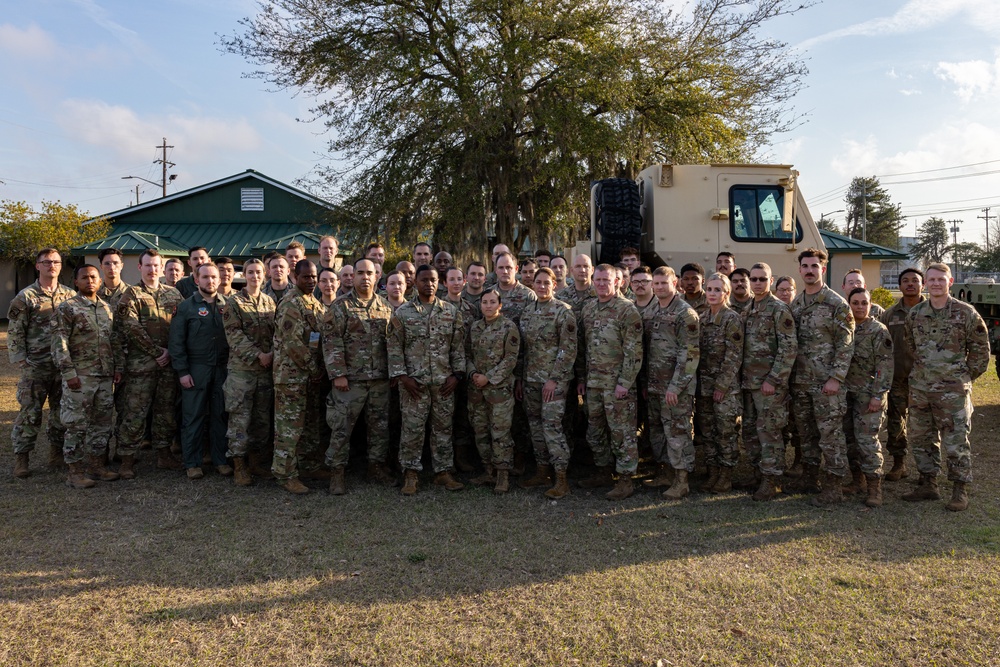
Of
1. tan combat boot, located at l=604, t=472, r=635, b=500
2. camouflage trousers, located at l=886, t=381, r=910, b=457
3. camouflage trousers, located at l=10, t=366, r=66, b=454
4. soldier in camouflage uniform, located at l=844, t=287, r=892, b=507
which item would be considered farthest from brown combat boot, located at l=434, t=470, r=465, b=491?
camouflage trousers, located at l=886, t=381, r=910, b=457

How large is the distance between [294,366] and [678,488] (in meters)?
3.40

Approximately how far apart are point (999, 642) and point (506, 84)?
12.4 meters

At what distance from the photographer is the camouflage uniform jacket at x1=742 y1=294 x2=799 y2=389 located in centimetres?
541

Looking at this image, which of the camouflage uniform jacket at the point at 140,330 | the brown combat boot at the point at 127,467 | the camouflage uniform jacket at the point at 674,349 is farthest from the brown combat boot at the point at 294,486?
the camouflage uniform jacket at the point at 674,349

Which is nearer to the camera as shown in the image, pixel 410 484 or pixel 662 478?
pixel 410 484

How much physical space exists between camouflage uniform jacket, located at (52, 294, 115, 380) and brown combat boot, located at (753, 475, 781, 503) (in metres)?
5.78

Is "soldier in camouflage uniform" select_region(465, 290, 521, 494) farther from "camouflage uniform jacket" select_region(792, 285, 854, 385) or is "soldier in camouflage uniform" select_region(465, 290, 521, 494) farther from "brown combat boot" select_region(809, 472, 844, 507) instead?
"brown combat boot" select_region(809, 472, 844, 507)

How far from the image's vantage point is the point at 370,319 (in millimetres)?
5836

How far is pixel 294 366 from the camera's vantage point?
18.7ft

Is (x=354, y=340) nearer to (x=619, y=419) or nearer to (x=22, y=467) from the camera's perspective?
(x=619, y=419)

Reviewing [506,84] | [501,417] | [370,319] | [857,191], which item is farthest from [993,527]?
[857,191]

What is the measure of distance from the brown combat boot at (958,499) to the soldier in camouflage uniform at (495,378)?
11.5 ft

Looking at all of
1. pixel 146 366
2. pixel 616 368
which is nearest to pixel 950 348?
pixel 616 368

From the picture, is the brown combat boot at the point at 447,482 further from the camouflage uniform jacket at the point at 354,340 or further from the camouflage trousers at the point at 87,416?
the camouflage trousers at the point at 87,416
